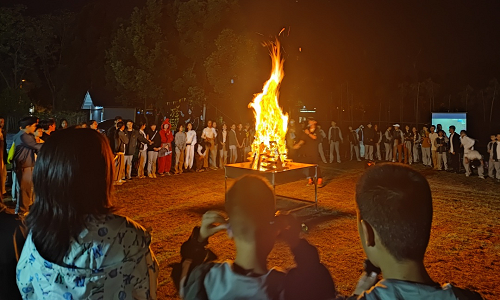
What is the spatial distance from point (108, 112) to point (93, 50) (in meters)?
10.2

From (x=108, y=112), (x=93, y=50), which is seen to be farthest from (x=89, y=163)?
(x=93, y=50)

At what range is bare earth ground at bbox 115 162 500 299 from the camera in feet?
18.6

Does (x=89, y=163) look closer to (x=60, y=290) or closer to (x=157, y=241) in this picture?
(x=60, y=290)

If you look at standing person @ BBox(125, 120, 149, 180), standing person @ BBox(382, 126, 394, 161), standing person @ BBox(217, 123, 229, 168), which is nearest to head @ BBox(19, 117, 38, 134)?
standing person @ BBox(125, 120, 149, 180)

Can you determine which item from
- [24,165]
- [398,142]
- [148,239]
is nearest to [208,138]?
[398,142]

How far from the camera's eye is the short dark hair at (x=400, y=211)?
1.59 meters

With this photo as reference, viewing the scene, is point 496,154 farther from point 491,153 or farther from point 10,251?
point 10,251

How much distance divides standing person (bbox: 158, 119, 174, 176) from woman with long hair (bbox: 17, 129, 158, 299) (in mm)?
13252

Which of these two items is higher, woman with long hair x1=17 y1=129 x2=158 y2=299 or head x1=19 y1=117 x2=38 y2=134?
head x1=19 y1=117 x2=38 y2=134

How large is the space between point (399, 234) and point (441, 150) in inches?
675

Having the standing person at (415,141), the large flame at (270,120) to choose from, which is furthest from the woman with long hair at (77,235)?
the standing person at (415,141)

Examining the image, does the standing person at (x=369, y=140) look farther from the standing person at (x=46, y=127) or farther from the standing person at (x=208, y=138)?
the standing person at (x=46, y=127)

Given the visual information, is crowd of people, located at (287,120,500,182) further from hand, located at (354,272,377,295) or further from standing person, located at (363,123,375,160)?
hand, located at (354,272,377,295)

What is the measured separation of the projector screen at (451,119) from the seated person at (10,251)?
69.7 feet
